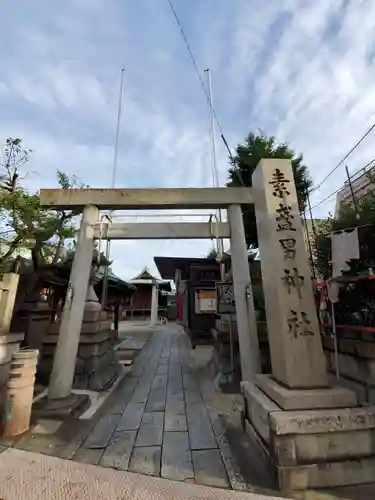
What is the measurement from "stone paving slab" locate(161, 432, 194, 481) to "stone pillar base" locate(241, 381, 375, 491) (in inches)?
38.9

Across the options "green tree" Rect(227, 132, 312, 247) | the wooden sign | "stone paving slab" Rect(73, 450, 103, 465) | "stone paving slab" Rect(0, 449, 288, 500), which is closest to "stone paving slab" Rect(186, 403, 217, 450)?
"stone paving slab" Rect(0, 449, 288, 500)

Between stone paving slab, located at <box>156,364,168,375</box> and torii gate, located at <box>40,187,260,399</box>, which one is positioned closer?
torii gate, located at <box>40,187,260,399</box>

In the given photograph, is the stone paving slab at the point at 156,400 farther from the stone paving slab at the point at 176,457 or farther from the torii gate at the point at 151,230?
the torii gate at the point at 151,230

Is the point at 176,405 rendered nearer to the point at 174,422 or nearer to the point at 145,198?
the point at 174,422

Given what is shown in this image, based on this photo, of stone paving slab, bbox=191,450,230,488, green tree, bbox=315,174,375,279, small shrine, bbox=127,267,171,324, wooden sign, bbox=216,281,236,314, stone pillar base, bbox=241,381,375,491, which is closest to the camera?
stone pillar base, bbox=241,381,375,491

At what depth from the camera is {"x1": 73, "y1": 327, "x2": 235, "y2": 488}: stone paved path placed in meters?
3.09

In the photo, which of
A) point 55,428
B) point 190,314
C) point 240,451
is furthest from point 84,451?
point 190,314

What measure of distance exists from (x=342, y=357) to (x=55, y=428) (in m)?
4.83

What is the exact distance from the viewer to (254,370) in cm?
562

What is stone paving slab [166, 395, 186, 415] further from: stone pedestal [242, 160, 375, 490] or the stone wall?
the stone wall

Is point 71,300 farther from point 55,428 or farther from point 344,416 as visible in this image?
point 344,416

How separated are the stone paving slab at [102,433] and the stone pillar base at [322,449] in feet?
7.84

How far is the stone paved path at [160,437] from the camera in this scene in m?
3.09

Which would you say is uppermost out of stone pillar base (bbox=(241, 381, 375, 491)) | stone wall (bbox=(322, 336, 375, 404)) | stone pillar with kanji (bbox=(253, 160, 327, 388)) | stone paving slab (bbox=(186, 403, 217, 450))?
stone pillar with kanji (bbox=(253, 160, 327, 388))
